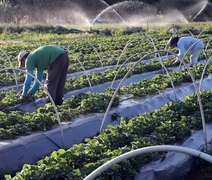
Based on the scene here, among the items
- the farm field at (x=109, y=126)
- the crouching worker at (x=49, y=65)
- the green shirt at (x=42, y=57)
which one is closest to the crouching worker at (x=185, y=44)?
the farm field at (x=109, y=126)

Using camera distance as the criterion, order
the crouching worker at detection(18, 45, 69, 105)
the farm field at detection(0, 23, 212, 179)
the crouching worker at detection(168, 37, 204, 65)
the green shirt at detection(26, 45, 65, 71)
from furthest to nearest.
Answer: the crouching worker at detection(168, 37, 204, 65)
the crouching worker at detection(18, 45, 69, 105)
the green shirt at detection(26, 45, 65, 71)
the farm field at detection(0, 23, 212, 179)

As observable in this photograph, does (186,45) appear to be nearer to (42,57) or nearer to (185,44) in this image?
(185,44)

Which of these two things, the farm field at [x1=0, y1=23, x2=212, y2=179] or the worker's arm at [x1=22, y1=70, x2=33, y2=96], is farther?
the worker's arm at [x1=22, y1=70, x2=33, y2=96]

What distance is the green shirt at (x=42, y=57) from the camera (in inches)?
312

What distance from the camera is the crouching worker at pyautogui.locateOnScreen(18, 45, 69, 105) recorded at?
804cm

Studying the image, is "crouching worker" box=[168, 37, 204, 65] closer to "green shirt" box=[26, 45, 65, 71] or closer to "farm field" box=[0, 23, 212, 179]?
"farm field" box=[0, 23, 212, 179]

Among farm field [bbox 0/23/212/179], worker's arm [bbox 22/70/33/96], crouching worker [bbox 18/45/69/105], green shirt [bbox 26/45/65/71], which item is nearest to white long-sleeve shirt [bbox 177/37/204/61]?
farm field [bbox 0/23/212/179]

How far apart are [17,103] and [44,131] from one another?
6.36 ft

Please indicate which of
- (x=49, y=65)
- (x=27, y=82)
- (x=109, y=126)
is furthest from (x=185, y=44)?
(x=109, y=126)

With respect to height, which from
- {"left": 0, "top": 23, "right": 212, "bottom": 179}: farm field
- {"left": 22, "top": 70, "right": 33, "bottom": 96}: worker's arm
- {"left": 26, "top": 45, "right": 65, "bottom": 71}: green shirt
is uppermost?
{"left": 26, "top": 45, "right": 65, "bottom": 71}: green shirt

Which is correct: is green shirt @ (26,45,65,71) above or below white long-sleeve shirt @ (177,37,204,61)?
above

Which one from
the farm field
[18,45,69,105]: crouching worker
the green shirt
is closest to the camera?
the farm field

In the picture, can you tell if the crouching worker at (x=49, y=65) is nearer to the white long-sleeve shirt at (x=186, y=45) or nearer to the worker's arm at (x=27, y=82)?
the worker's arm at (x=27, y=82)

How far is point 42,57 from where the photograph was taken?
26.8 feet
